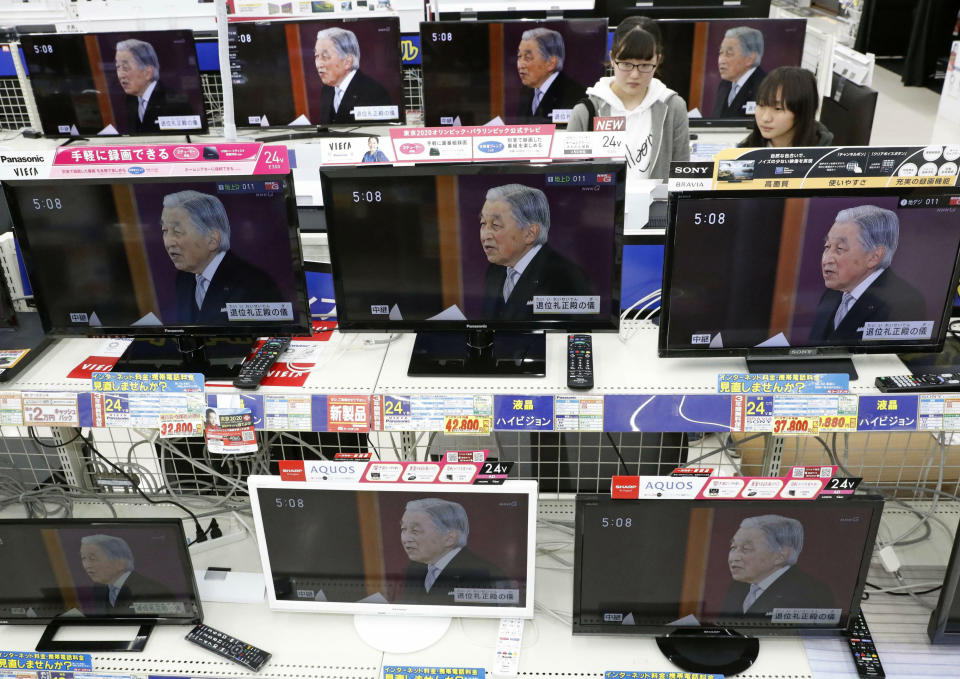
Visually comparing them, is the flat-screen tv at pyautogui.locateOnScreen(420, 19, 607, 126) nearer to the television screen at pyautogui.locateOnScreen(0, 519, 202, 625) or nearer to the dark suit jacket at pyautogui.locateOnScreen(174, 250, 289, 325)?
the dark suit jacket at pyautogui.locateOnScreen(174, 250, 289, 325)

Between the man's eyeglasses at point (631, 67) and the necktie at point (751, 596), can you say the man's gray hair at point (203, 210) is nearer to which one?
the necktie at point (751, 596)

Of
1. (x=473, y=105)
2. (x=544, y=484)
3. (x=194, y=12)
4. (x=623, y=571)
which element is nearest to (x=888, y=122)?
(x=473, y=105)

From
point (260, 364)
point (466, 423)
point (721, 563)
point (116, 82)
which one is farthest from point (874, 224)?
point (116, 82)

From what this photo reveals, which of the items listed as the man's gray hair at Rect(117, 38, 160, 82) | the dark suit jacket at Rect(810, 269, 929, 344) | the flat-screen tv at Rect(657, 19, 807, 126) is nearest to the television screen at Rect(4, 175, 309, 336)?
the dark suit jacket at Rect(810, 269, 929, 344)

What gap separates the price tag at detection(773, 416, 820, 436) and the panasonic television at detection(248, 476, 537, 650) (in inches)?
18.9

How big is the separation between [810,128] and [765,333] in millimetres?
1623

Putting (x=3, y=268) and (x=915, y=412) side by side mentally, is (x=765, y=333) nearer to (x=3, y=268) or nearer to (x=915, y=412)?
(x=915, y=412)

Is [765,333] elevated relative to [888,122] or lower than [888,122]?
elevated

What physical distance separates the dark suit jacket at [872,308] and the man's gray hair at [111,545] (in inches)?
57.9

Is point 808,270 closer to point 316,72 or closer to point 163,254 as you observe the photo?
point 163,254

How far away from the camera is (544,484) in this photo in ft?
7.70

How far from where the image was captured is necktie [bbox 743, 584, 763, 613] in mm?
1685

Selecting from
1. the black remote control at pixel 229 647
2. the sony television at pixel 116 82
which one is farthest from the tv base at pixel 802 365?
the sony television at pixel 116 82

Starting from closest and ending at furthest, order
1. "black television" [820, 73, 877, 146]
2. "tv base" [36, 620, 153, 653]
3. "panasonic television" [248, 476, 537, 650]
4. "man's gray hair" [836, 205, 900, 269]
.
A: "man's gray hair" [836, 205, 900, 269], "panasonic television" [248, 476, 537, 650], "tv base" [36, 620, 153, 653], "black television" [820, 73, 877, 146]
